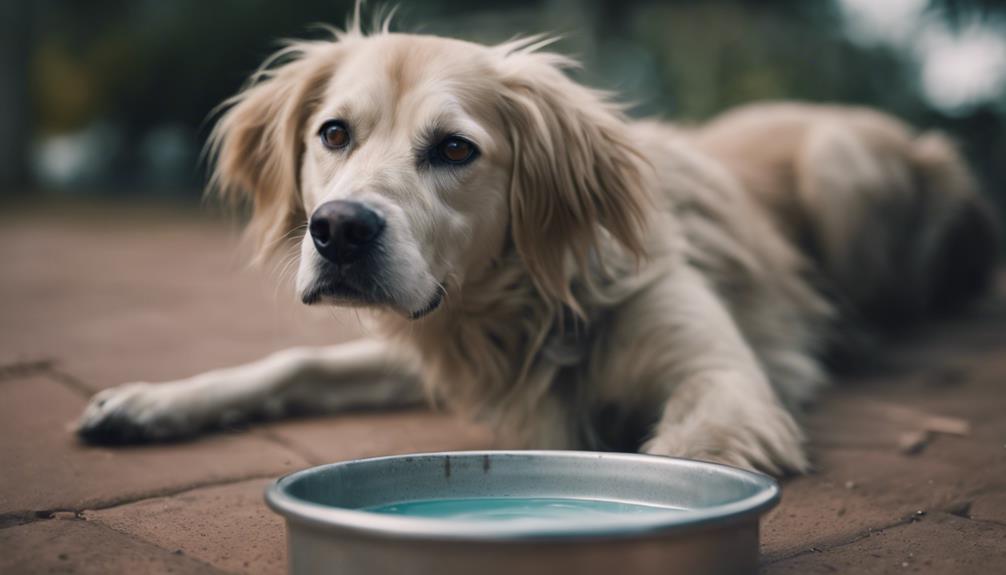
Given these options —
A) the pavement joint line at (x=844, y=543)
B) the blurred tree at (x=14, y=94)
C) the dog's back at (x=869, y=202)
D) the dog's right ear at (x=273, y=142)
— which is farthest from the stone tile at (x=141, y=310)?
the blurred tree at (x=14, y=94)

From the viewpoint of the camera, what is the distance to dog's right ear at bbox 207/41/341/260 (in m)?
2.81

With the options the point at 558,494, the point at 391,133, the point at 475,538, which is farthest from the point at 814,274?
the point at 475,538

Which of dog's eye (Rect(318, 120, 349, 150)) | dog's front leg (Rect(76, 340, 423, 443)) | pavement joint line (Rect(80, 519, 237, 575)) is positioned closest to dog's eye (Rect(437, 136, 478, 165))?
dog's eye (Rect(318, 120, 349, 150))

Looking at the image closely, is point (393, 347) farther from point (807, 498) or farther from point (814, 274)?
point (814, 274)

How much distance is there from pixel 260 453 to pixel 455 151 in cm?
92

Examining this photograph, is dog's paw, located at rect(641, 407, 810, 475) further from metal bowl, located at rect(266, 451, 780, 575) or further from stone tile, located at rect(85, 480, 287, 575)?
stone tile, located at rect(85, 480, 287, 575)

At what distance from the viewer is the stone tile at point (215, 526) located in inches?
70.0

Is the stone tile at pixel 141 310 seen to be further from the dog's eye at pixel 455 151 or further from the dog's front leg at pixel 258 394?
the dog's eye at pixel 455 151

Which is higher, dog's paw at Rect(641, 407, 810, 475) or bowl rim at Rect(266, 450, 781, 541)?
bowl rim at Rect(266, 450, 781, 541)

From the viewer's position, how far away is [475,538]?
4.09ft

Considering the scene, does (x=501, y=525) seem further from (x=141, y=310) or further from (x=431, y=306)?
(x=141, y=310)

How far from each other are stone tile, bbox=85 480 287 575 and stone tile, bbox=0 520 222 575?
4 centimetres

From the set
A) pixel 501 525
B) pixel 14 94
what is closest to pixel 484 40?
pixel 14 94

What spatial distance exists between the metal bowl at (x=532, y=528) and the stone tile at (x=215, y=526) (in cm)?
23
